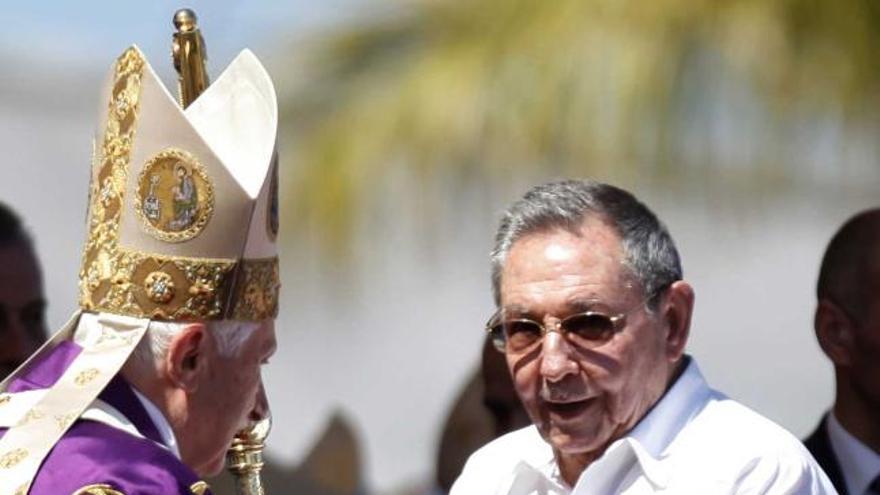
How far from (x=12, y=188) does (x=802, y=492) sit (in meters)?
2.29

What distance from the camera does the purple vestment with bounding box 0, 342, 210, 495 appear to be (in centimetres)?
375

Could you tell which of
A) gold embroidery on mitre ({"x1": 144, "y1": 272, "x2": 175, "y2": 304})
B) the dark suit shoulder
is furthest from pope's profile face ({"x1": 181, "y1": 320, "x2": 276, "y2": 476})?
the dark suit shoulder

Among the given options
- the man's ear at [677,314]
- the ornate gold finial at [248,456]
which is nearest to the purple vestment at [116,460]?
the ornate gold finial at [248,456]

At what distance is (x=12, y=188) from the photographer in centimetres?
555

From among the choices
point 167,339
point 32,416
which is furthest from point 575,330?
point 32,416

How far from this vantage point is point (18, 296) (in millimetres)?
5461

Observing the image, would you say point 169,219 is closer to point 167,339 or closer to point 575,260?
point 167,339

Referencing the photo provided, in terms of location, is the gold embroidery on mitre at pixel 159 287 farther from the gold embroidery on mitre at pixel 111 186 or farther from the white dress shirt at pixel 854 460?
the white dress shirt at pixel 854 460

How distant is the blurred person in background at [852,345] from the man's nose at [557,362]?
4.60ft

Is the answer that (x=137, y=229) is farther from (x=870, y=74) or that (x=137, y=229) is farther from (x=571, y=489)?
(x=870, y=74)

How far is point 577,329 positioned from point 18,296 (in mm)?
1851

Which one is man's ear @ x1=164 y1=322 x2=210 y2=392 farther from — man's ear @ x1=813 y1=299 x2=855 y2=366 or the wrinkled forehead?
man's ear @ x1=813 y1=299 x2=855 y2=366

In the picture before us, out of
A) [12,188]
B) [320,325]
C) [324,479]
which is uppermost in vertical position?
[12,188]

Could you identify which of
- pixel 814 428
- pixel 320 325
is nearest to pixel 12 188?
pixel 320 325
